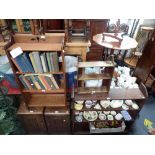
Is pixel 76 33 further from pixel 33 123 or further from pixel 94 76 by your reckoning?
pixel 33 123

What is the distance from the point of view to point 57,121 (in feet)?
6.72

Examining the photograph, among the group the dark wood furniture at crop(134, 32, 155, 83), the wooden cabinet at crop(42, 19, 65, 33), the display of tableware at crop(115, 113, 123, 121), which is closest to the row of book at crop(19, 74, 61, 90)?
the wooden cabinet at crop(42, 19, 65, 33)

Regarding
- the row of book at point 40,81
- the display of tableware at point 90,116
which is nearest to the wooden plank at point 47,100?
the row of book at point 40,81

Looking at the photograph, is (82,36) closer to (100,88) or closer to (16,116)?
(100,88)

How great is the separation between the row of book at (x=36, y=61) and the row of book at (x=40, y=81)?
0.34 feet

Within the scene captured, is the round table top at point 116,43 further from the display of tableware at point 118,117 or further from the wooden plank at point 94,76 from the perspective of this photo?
the display of tableware at point 118,117

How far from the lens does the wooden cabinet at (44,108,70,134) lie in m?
1.94

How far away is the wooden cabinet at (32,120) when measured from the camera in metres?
1.92

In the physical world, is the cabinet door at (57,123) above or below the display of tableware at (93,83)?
below

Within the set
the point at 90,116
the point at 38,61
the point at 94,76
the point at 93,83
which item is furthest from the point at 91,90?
the point at 38,61

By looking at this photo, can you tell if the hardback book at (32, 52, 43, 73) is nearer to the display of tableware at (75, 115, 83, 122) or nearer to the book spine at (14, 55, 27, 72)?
the book spine at (14, 55, 27, 72)

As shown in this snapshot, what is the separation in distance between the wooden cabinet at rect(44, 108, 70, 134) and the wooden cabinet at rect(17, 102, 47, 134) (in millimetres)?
79
